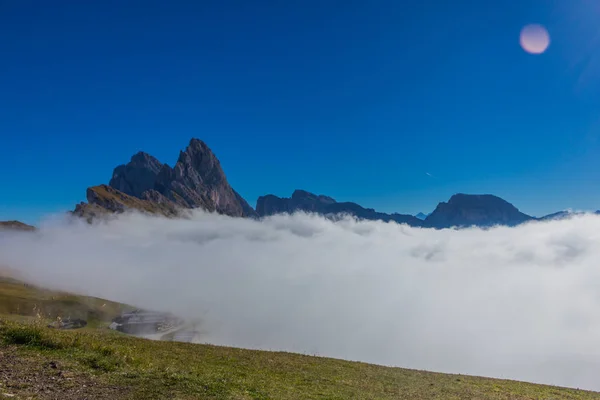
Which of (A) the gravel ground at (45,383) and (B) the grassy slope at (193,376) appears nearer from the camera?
(A) the gravel ground at (45,383)

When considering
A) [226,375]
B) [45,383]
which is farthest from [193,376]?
[45,383]

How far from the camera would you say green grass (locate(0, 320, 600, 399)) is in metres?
23.4

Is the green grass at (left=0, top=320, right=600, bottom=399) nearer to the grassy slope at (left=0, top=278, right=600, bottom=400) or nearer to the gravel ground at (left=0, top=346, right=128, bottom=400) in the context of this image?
the grassy slope at (left=0, top=278, right=600, bottom=400)

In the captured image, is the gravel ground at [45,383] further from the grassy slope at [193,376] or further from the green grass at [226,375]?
the green grass at [226,375]

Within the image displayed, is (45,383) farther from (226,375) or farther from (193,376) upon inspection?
(226,375)

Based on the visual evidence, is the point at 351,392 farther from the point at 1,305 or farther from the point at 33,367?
the point at 1,305

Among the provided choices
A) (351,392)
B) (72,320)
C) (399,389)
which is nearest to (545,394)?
(399,389)

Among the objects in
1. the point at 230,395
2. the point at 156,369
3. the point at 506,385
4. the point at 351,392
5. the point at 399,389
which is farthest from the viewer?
the point at 506,385

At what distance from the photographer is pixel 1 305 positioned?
171m

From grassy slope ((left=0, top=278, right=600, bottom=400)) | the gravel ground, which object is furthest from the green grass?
the gravel ground

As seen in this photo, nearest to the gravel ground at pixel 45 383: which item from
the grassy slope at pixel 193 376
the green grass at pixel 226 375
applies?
the grassy slope at pixel 193 376

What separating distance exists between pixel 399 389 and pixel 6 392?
28501mm

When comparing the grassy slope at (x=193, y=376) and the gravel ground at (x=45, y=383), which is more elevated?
the grassy slope at (x=193, y=376)

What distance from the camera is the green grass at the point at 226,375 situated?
23.4 m
